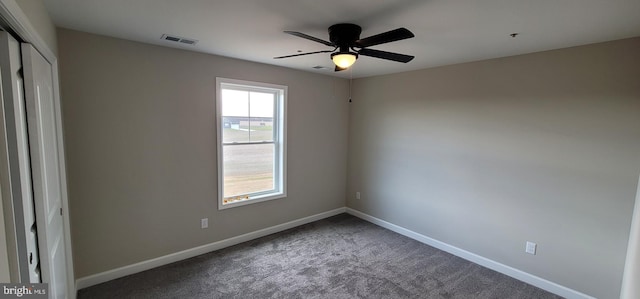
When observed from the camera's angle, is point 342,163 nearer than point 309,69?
No

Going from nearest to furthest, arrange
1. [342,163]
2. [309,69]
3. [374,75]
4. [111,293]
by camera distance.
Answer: [111,293]
[309,69]
[374,75]
[342,163]

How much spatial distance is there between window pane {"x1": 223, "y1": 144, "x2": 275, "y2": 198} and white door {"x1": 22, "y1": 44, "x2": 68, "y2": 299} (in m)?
1.75

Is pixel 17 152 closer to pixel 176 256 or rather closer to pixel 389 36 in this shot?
pixel 389 36

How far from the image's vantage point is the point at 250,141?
12.8 ft

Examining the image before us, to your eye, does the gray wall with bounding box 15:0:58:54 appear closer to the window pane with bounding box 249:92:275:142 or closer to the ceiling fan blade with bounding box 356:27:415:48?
the ceiling fan blade with bounding box 356:27:415:48

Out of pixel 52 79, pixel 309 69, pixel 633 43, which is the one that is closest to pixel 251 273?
pixel 52 79

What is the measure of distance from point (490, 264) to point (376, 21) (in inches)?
119

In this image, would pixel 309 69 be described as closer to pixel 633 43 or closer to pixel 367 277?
pixel 367 277

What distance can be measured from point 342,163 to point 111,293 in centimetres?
348

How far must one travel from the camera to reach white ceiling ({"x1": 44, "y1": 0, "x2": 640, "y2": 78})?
184cm

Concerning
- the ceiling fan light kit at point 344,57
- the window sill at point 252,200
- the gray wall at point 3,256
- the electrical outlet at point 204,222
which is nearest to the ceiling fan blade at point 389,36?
the ceiling fan light kit at point 344,57

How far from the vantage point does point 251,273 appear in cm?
304

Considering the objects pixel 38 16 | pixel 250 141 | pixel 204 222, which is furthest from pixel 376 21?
pixel 204 222

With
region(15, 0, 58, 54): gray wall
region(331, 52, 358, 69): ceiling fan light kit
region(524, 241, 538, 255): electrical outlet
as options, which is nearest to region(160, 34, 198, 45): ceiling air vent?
region(15, 0, 58, 54): gray wall
